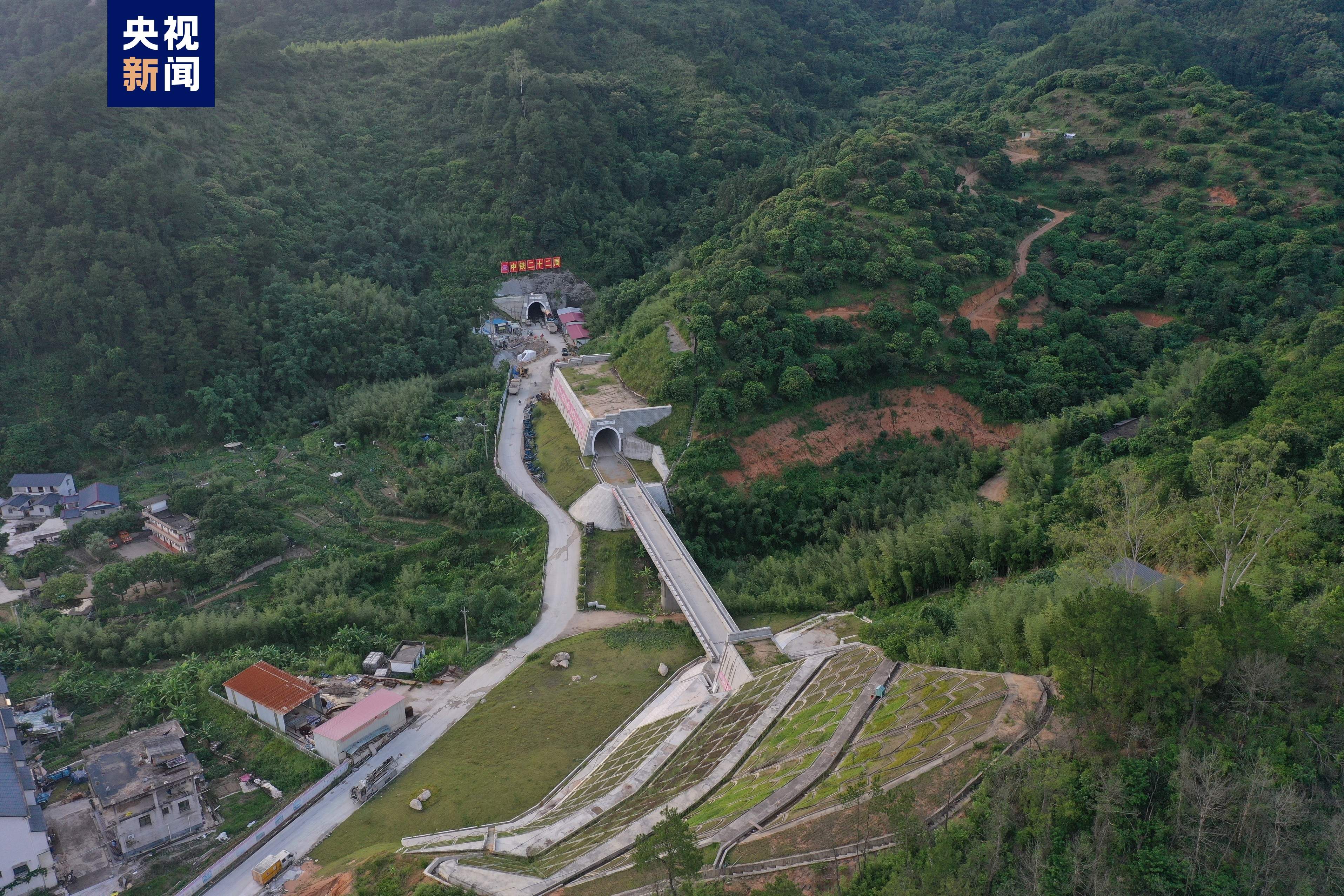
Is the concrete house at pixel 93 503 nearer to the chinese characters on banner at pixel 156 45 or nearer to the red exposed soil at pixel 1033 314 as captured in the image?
the chinese characters on banner at pixel 156 45

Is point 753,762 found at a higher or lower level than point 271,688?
higher

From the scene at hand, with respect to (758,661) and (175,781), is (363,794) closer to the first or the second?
(175,781)

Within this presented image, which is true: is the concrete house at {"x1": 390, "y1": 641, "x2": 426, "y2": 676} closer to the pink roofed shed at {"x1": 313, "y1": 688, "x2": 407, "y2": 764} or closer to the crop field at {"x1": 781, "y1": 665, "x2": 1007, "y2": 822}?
the pink roofed shed at {"x1": 313, "y1": 688, "x2": 407, "y2": 764}

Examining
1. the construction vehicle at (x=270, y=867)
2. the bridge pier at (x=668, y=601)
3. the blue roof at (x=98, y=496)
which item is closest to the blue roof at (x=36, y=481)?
the blue roof at (x=98, y=496)

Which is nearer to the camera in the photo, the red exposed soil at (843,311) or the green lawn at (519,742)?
the green lawn at (519,742)

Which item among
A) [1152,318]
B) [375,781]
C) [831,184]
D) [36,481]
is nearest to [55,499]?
[36,481]

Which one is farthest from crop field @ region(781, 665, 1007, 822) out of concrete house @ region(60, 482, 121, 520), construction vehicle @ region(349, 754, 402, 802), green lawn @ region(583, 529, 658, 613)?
concrete house @ region(60, 482, 121, 520)

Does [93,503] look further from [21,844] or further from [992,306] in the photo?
[992,306]
